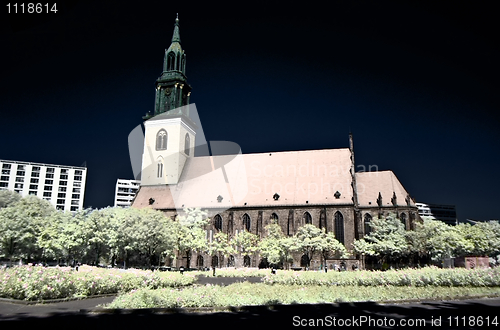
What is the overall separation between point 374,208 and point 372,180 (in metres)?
5.74

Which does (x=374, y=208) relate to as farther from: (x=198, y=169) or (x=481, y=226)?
(x=198, y=169)

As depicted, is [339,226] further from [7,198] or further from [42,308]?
[7,198]

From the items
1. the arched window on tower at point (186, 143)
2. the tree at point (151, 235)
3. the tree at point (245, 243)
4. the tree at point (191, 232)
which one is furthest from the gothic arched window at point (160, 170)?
the tree at point (245, 243)

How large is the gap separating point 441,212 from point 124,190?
143m

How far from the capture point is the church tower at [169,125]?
63125mm

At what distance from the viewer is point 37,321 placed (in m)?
10.8

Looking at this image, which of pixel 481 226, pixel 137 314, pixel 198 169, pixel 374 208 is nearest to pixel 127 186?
pixel 198 169

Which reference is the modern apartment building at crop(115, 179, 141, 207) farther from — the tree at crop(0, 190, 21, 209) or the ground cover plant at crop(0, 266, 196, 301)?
the ground cover plant at crop(0, 266, 196, 301)

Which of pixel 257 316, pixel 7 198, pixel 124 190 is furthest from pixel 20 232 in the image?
pixel 124 190

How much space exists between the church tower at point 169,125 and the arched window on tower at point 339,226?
27.2 meters

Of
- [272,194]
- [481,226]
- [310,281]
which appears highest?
[272,194]

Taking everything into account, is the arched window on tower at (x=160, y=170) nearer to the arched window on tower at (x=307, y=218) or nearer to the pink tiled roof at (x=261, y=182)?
the pink tiled roof at (x=261, y=182)

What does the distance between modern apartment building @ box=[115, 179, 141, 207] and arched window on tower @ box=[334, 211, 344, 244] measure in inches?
4289

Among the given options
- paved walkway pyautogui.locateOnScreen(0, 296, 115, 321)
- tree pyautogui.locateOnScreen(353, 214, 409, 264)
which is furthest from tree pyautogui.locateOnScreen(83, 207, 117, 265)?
tree pyautogui.locateOnScreen(353, 214, 409, 264)
